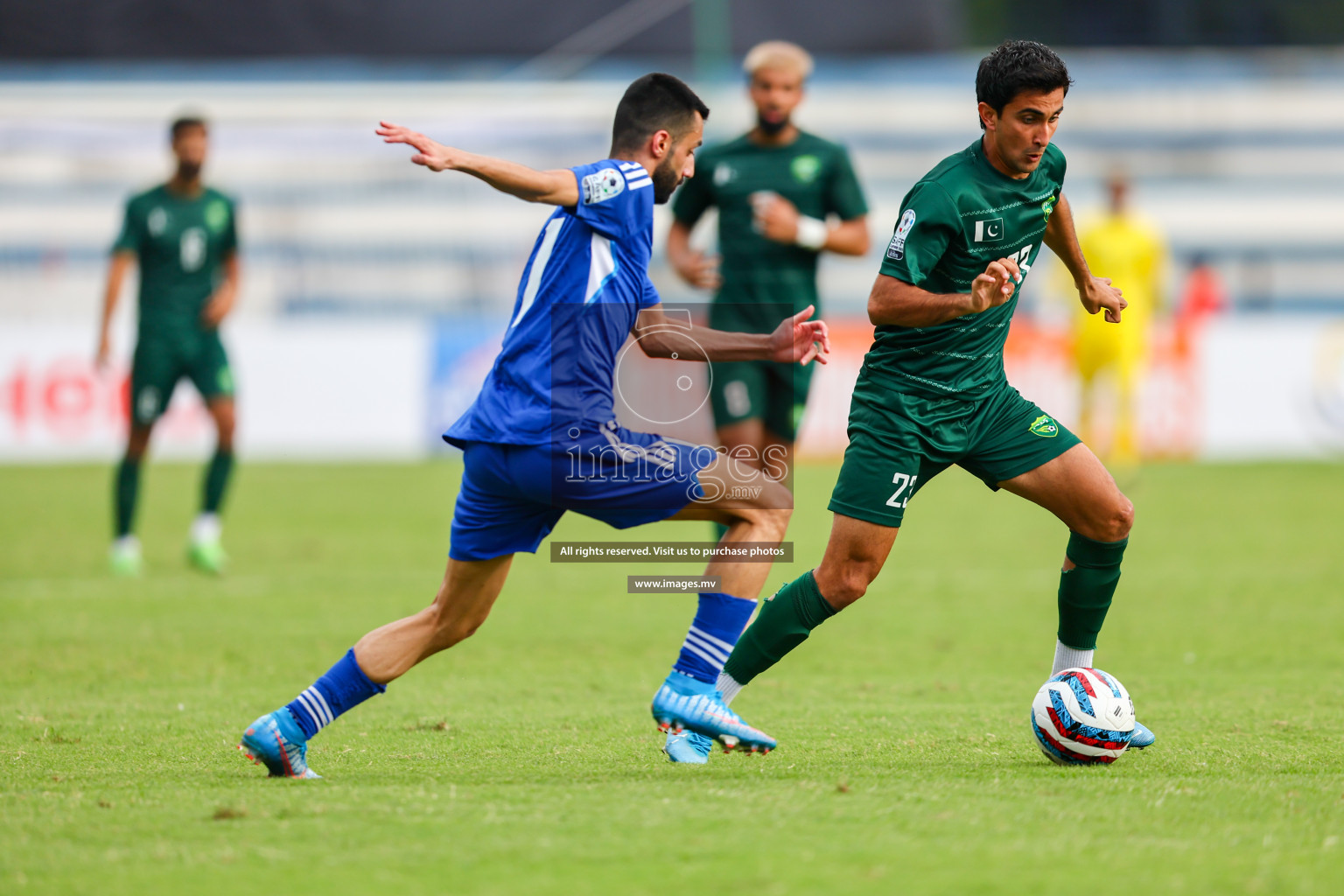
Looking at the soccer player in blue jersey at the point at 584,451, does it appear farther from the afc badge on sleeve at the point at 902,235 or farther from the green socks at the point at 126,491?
the green socks at the point at 126,491

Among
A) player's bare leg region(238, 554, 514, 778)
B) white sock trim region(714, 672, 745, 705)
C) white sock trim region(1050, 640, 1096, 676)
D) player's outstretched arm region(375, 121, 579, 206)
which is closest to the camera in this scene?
player's outstretched arm region(375, 121, 579, 206)

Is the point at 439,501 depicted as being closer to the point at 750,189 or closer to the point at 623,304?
the point at 750,189

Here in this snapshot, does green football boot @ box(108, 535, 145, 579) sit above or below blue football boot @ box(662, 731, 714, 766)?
below

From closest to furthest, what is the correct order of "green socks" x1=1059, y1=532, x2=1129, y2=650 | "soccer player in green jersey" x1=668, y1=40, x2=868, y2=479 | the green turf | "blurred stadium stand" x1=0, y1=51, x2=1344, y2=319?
the green turf
"green socks" x1=1059, y1=532, x2=1129, y2=650
"soccer player in green jersey" x1=668, y1=40, x2=868, y2=479
"blurred stadium stand" x1=0, y1=51, x2=1344, y2=319

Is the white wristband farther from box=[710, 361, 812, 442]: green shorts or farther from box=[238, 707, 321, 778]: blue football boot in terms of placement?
box=[238, 707, 321, 778]: blue football boot

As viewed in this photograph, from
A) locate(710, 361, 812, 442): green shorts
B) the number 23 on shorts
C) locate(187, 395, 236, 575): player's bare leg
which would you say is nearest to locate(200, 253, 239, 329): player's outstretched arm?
locate(187, 395, 236, 575): player's bare leg

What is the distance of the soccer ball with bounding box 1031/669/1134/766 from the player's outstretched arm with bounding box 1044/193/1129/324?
1201mm

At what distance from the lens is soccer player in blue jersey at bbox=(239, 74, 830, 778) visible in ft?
14.2

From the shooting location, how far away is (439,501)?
1427 centimetres

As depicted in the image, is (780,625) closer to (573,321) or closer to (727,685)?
(727,685)

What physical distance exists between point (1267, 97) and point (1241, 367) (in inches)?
875

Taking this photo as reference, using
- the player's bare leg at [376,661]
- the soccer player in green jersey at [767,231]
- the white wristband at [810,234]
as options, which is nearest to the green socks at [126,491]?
the soccer player in green jersey at [767,231]

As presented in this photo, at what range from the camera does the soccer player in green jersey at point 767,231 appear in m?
7.52

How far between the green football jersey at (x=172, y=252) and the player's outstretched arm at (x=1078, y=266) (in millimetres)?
6325
